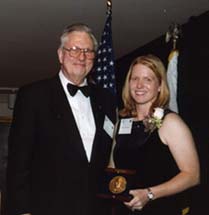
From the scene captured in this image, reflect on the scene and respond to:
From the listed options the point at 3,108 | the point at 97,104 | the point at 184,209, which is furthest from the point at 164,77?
the point at 3,108

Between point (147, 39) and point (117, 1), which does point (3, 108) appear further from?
point (117, 1)

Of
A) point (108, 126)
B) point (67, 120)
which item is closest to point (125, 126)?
point (108, 126)

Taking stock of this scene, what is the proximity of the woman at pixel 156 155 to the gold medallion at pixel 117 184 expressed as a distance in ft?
0.18

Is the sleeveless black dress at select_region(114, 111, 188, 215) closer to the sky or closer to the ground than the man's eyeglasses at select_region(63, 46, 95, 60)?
closer to the ground

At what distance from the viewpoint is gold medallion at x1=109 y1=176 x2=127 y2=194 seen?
78.6 inches

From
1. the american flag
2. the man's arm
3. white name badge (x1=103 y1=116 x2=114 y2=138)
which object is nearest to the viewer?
the man's arm

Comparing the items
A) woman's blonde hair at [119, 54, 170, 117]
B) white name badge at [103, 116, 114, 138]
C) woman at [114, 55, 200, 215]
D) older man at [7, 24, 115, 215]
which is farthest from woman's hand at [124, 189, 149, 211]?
woman's blonde hair at [119, 54, 170, 117]

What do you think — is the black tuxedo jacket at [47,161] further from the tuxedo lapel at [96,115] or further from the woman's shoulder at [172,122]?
the woman's shoulder at [172,122]

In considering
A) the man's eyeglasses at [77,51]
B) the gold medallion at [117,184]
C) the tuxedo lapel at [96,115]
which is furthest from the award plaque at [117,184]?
the man's eyeglasses at [77,51]

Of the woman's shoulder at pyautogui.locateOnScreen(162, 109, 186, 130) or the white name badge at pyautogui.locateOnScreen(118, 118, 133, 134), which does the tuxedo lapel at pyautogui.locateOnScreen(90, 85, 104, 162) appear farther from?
the woman's shoulder at pyautogui.locateOnScreen(162, 109, 186, 130)

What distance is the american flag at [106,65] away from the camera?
10.2 feet

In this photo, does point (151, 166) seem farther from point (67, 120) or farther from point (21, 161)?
point (21, 161)

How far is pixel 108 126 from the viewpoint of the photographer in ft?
7.04

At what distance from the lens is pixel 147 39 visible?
14.1ft
